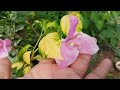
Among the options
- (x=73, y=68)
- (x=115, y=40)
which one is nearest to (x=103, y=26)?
(x=115, y=40)

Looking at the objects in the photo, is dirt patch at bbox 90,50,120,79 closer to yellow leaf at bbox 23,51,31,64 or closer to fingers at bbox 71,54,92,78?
fingers at bbox 71,54,92,78

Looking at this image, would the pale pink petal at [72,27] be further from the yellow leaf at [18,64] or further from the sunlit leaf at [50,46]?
the yellow leaf at [18,64]

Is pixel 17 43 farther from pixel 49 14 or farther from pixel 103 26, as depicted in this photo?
pixel 103 26

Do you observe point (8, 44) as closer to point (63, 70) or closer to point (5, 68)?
point (5, 68)

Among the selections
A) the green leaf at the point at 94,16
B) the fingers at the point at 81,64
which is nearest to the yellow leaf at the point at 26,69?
the fingers at the point at 81,64

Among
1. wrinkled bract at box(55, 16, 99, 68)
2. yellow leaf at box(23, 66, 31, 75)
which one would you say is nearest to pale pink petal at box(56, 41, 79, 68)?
wrinkled bract at box(55, 16, 99, 68)

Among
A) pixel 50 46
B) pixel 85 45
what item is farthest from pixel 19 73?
pixel 85 45
